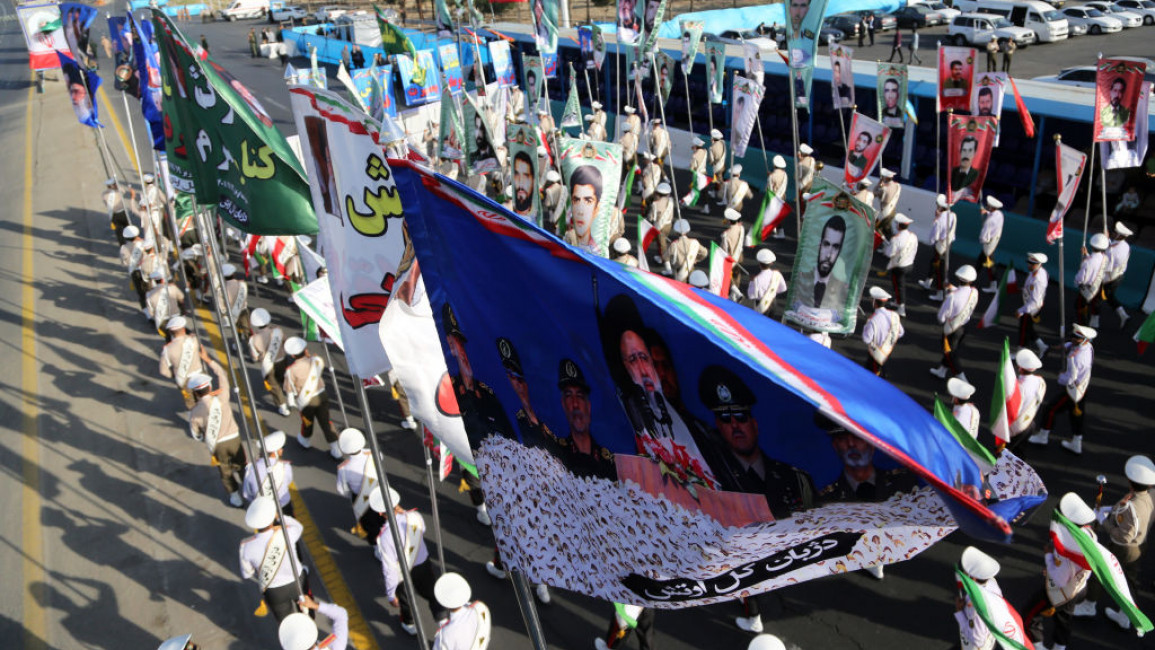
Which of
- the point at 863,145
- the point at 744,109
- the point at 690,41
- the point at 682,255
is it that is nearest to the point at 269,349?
the point at 682,255

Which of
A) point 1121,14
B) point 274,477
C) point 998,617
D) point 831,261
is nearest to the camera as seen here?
point 998,617

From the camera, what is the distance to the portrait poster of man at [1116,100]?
9.77 m

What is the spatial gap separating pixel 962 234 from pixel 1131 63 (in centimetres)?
542

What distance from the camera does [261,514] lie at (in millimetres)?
6766

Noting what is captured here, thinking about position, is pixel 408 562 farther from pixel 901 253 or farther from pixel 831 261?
pixel 901 253

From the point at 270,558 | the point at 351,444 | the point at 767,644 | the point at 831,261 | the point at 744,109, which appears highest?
the point at 744,109

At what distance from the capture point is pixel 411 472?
31.2ft

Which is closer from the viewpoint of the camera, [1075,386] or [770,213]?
[1075,386]

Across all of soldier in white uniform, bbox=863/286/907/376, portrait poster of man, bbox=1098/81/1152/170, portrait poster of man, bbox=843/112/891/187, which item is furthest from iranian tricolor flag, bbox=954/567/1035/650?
portrait poster of man, bbox=843/112/891/187

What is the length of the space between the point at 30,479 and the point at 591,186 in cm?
748

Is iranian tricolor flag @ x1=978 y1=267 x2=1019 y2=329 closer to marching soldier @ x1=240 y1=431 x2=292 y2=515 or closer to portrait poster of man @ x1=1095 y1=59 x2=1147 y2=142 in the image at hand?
portrait poster of man @ x1=1095 y1=59 x2=1147 y2=142

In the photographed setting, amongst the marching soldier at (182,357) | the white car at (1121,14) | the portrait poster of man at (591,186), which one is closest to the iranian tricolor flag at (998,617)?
the portrait poster of man at (591,186)

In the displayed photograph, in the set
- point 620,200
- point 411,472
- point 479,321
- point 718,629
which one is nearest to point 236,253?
point 620,200

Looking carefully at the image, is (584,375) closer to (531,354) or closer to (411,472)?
(531,354)
